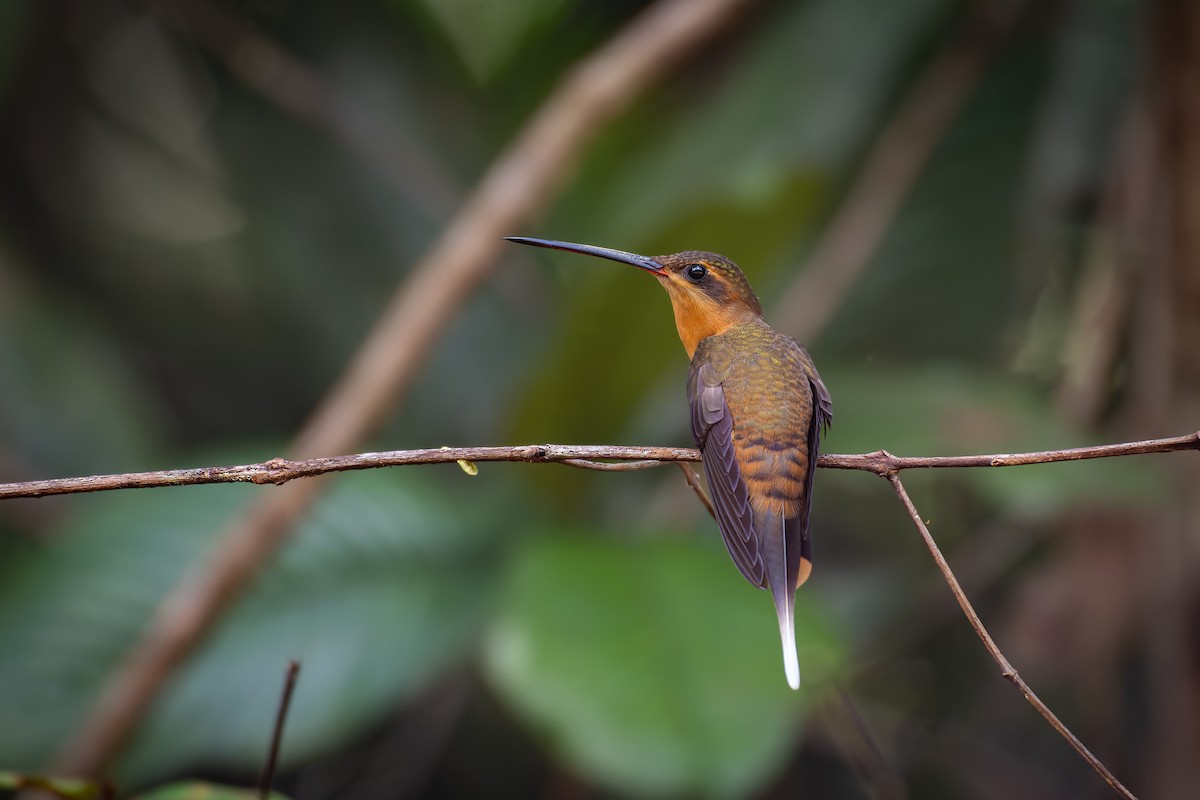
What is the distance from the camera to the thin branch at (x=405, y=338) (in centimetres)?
239

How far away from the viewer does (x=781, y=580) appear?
3.74ft

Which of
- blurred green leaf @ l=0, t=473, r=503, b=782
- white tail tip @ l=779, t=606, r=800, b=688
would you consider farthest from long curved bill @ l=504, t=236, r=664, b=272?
blurred green leaf @ l=0, t=473, r=503, b=782

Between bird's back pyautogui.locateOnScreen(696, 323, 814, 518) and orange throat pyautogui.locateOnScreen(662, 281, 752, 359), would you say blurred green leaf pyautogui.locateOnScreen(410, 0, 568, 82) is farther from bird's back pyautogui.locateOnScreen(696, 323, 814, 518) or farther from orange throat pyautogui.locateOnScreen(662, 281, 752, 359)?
bird's back pyautogui.locateOnScreen(696, 323, 814, 518)

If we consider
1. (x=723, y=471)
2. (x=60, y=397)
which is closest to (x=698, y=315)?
(x=723, y=471)

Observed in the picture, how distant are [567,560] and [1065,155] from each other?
2.18m

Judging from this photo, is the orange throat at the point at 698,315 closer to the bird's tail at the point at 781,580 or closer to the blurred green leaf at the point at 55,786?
the bird's tail at the point at 781,580

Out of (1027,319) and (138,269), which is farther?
(138,269)

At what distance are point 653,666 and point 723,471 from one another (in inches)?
37.0

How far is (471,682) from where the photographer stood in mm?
3752

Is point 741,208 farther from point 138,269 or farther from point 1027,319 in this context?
point 138,269

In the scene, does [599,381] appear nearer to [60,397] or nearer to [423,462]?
[423,462]

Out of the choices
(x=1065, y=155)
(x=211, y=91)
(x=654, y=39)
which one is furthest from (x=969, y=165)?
(x=211, y=91)

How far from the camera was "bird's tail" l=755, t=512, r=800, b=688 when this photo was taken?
1028mm

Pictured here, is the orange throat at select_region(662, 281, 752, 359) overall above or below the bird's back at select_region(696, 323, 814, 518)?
above
